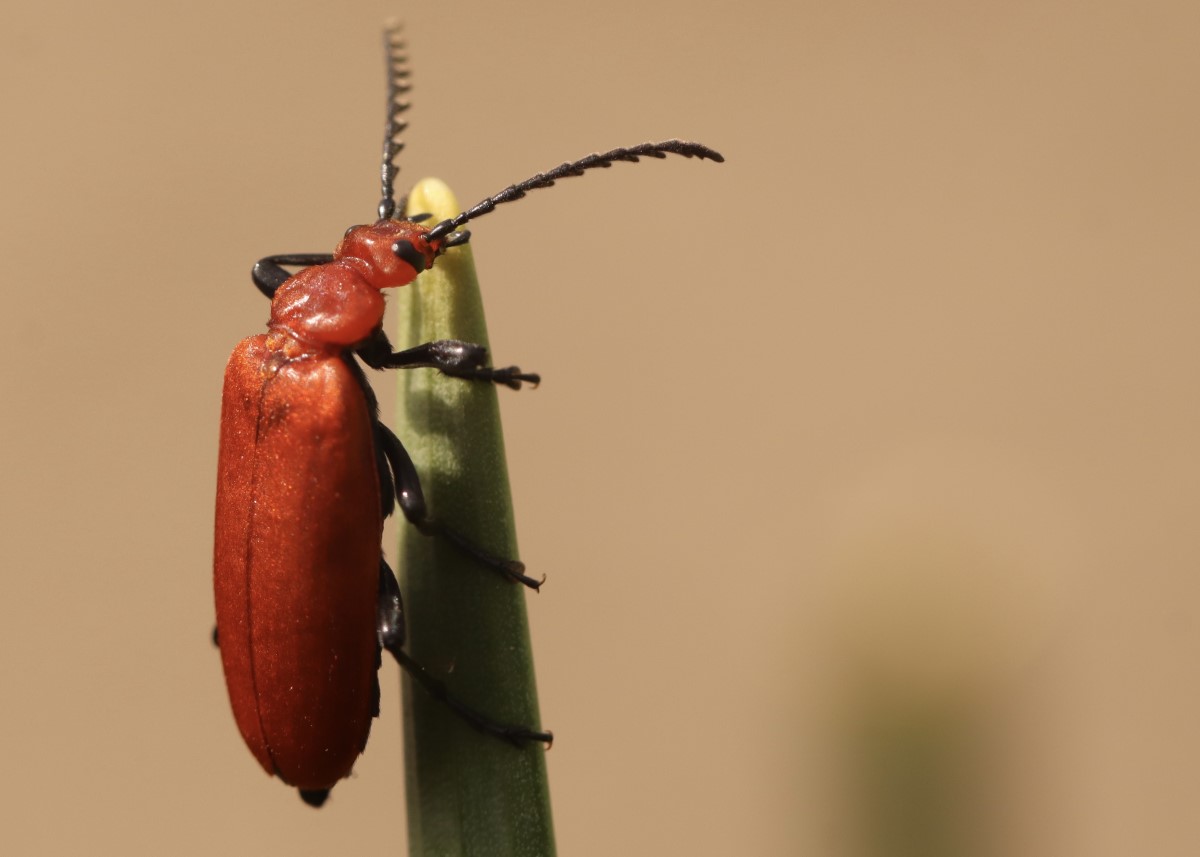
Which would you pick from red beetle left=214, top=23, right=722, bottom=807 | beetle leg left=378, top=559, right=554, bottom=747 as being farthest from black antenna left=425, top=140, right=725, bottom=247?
beetle leg left=378, top=559, right=554, bottom=747

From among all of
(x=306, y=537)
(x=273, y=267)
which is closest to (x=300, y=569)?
(x=306, y=537)

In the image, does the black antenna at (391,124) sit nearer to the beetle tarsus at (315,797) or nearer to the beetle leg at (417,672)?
the beetle leg at (417,672)

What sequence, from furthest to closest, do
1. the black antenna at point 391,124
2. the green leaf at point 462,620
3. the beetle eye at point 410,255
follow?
the black antenna at point 391,124 < the beetle eye at point 410,255 < the green leaf at point 462,620

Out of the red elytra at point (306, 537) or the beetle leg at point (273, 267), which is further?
the beetle leg at point (273, 267)

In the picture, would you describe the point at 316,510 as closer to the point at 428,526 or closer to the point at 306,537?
the point at 306,537

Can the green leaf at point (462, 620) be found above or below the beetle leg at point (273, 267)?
below

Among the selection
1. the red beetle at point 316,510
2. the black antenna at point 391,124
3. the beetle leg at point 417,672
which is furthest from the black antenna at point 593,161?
the beetle leg at point 417,672

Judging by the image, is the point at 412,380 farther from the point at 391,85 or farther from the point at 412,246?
the point at 391,85

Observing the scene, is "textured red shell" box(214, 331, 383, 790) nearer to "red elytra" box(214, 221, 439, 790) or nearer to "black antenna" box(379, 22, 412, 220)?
"red elytra" box(214, 221, 439, 790)
